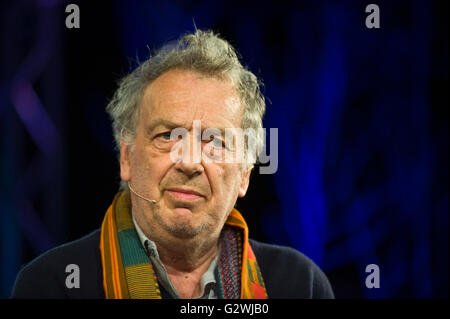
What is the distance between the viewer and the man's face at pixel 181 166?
5.32 ft

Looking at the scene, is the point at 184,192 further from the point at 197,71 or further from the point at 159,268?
the point at 197,71

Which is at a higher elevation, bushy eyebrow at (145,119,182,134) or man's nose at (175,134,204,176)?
bushy eyebrow at (145,119,182,134)

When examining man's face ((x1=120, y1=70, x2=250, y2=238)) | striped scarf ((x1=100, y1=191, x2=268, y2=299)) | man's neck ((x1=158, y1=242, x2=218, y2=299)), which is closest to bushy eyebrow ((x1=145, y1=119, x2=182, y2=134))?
man's face ((x1=120, y1=70, x2=250, y2=238))

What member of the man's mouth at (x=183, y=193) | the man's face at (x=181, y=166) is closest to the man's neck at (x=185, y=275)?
the man's face at (x=181, y=166)

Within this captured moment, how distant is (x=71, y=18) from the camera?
2104 millimetres

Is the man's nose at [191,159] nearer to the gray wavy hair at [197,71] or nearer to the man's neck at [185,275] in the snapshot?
the gray wavy hair at [197,71]

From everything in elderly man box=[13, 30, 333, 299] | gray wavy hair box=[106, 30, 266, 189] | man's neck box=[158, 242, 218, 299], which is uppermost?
gray wavy hair box=[106, 30, 266, 189]

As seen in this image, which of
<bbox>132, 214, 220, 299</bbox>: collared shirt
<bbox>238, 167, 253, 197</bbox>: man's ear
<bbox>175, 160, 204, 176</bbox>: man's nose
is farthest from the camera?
<bbox>238, 167, 253, 197</bbox>: man's ear

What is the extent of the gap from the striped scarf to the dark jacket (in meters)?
0.08

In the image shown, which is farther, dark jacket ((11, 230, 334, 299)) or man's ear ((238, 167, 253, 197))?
man's ear ((238, 167, 253, 197))

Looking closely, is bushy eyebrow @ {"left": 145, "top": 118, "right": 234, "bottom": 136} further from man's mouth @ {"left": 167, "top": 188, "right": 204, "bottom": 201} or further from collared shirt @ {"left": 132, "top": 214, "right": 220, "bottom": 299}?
collared shirt @ {"left": 132, "top": 214, "right": 220, "bottom": 299}

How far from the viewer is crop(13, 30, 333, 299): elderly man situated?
1.64 metres

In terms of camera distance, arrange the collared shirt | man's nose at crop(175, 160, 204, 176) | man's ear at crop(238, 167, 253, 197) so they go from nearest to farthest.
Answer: man's nose at crop(175, 160, 204, 176) < the collared shirt < man's ear at crop(238, 167, 253, 197)

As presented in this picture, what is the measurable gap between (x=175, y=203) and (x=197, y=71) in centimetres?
50
